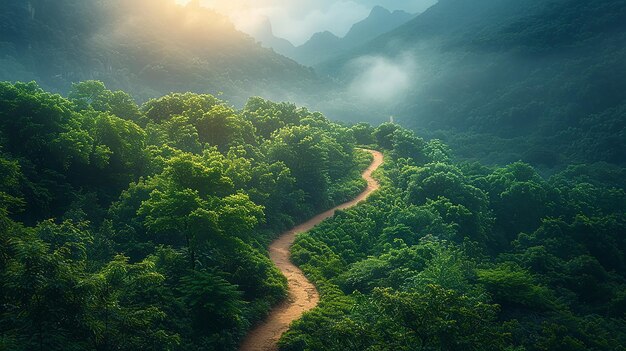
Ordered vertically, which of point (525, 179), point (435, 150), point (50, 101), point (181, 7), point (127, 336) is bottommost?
point (525, 179)

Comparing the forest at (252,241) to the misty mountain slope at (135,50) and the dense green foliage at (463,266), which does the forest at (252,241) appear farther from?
the misty mountain slope at (135,50)

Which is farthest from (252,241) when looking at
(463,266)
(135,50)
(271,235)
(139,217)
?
(135,50)

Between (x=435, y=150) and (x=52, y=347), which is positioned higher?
(x=52, y=347)

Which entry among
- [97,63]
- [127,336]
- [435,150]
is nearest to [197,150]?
[127,336]

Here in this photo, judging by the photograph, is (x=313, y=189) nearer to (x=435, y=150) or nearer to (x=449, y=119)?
(x=435, y=150)

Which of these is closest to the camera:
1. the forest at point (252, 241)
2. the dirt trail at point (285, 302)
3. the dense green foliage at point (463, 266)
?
the forest at point (252, 241)

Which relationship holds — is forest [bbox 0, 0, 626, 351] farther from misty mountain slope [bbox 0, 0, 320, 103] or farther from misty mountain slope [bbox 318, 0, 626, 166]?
misty mountain slope [bbox 318, 0, 626, 166]

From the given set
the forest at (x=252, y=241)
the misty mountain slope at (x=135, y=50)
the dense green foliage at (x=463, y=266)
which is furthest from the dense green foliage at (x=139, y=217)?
the misty mountain slope at (x=135, y=50)
